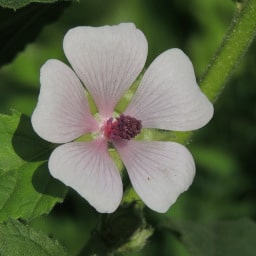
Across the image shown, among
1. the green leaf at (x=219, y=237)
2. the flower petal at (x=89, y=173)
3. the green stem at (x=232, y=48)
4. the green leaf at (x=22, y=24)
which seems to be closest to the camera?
the flower petal at (x=89, y=173)

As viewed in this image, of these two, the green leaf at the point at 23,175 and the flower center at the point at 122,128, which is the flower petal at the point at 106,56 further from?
the green leaf at the point at 23,175

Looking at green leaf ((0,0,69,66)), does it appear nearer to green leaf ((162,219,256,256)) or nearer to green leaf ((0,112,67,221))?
green leaf ((0,112,67,221))

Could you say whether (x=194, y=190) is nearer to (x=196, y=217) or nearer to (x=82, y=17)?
(x=196, y=217)

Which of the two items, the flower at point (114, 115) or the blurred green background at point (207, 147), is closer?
the flower at point (114, 115)

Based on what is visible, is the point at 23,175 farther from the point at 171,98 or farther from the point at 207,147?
the point at 207,147

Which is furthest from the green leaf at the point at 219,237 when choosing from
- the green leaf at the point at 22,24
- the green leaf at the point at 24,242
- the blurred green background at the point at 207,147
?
the green leaf at the point at 24,242

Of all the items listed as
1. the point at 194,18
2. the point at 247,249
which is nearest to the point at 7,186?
the point at 247,249

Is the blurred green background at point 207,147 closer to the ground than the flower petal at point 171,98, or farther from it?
closer to the ground
